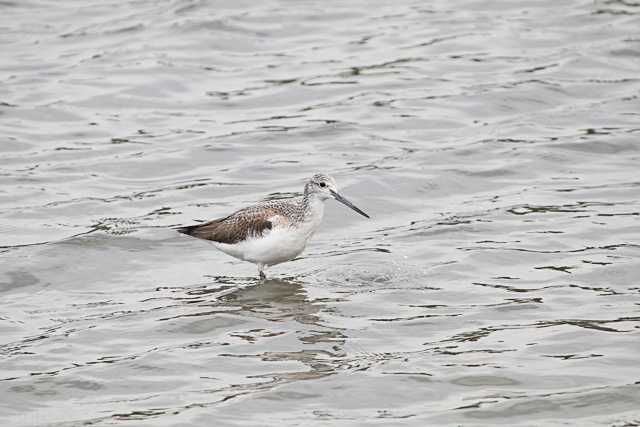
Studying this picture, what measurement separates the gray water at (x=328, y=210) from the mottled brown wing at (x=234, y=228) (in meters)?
0.47

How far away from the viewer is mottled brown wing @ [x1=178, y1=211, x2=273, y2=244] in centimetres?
1307

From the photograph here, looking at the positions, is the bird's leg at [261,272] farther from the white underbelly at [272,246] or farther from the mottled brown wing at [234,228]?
the mottled brown wing at [234,228]

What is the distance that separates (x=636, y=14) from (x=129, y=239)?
37.5ft

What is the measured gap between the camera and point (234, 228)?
518 inches

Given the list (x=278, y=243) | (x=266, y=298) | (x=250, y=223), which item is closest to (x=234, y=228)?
(x=250, y=223)

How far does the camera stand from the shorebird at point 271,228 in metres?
13.0

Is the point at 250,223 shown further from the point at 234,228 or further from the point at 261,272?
the point at 261,272

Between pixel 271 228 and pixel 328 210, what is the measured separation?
2487 millimetres

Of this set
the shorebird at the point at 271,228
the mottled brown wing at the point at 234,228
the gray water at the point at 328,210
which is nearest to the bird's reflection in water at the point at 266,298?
the gray water at the point at 328,210

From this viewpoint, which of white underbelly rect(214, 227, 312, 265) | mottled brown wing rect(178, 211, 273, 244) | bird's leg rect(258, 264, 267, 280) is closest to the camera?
white underbelly rect(214, 227, 312, 265)

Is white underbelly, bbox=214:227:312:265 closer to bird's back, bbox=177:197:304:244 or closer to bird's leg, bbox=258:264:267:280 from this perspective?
bird's back, bbox=177:197:304:244

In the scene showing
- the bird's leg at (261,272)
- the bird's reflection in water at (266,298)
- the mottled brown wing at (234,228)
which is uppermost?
the mottled brown wing at (234,228)

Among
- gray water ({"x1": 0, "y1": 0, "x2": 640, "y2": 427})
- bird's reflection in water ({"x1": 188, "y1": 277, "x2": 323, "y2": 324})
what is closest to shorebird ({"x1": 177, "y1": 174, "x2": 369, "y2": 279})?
bird's reflection in water ({"x1": 188, "y1": 277, "x2": 323, "y2": 324})

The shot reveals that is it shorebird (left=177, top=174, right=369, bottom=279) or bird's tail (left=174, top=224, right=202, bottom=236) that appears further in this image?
bird's tail (left=174, top=224, right=202, bottom=236)
